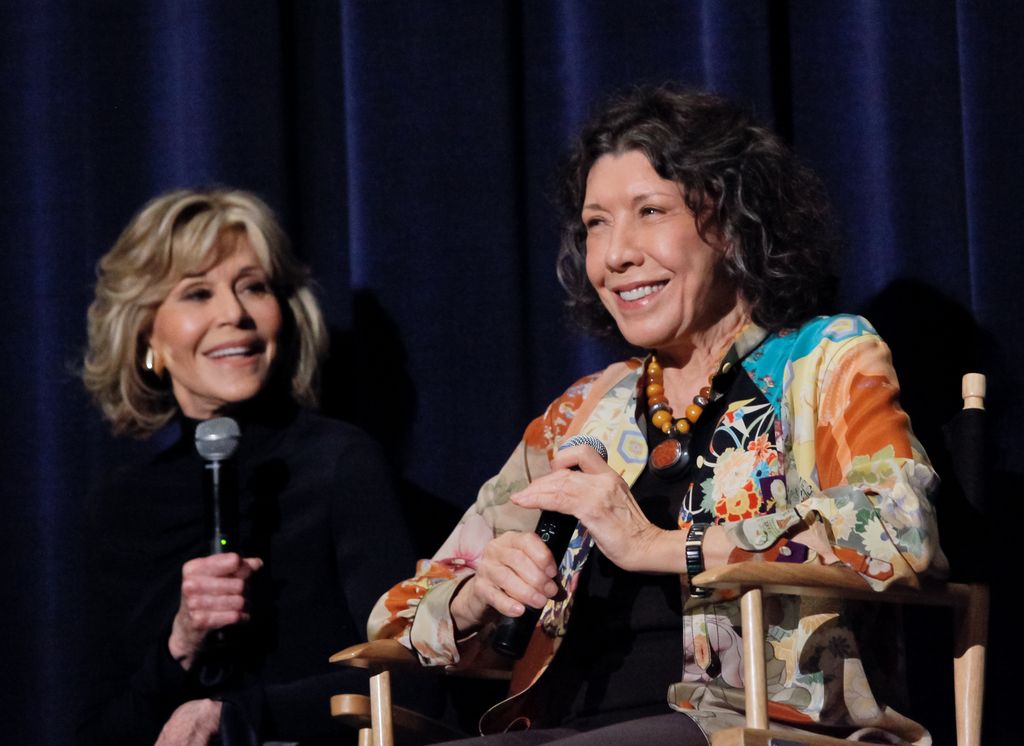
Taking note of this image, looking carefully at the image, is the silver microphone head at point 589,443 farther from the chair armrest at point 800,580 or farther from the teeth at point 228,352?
the teeth at point 228,352

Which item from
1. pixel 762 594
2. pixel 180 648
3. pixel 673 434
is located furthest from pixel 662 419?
pixel 180 648

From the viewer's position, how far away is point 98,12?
2.93m

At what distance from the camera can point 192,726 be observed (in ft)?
7.42

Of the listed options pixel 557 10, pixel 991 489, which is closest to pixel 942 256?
pixel 991 489

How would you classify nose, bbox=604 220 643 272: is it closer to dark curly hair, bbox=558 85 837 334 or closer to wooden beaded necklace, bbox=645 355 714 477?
dark curly hair, bbox=558 85 837 334

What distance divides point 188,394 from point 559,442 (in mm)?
802

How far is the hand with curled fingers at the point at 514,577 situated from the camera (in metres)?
1.87

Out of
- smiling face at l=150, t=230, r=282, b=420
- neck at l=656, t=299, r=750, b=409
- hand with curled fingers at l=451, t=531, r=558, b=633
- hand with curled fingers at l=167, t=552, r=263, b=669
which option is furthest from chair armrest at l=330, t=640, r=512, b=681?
smiling face at l=150, t=230, r=282, b=420

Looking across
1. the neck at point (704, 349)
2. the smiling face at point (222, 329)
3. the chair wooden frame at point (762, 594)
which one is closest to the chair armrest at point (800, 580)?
the chair wooden frame at point (762, 594)

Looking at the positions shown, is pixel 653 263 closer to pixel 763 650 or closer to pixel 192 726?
pixel 763 650

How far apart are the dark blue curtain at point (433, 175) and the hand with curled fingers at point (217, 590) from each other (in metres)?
0.55

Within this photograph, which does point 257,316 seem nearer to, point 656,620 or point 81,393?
point 81,393

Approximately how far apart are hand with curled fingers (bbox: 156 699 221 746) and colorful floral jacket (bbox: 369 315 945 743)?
33cm

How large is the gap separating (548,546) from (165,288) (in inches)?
43.4
